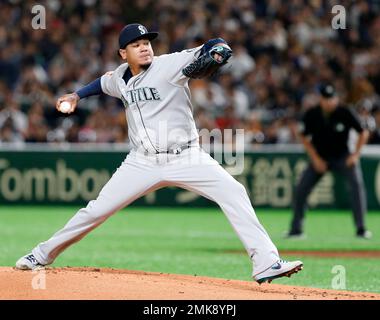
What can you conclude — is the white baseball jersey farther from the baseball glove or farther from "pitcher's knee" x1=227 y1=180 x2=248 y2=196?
"pitcher's knee" x1=227 y1=180 x2=248 y2=196

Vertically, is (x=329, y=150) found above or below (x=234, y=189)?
above

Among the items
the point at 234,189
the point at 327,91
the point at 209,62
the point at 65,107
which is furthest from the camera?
the point at 327,91

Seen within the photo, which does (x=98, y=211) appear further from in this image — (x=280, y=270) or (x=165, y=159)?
(x=280, y=270)

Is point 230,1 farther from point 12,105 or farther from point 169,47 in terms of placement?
point 12,105

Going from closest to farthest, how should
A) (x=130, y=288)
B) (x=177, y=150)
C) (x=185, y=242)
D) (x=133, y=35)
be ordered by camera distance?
(x=130, y=288) < (x=177, y=150) < (x=133, y=35) < (x=185, y=242)

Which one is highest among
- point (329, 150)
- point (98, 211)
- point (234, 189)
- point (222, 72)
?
point (222, 72)

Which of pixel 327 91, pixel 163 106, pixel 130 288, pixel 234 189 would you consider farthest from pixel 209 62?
pixel 327 91
